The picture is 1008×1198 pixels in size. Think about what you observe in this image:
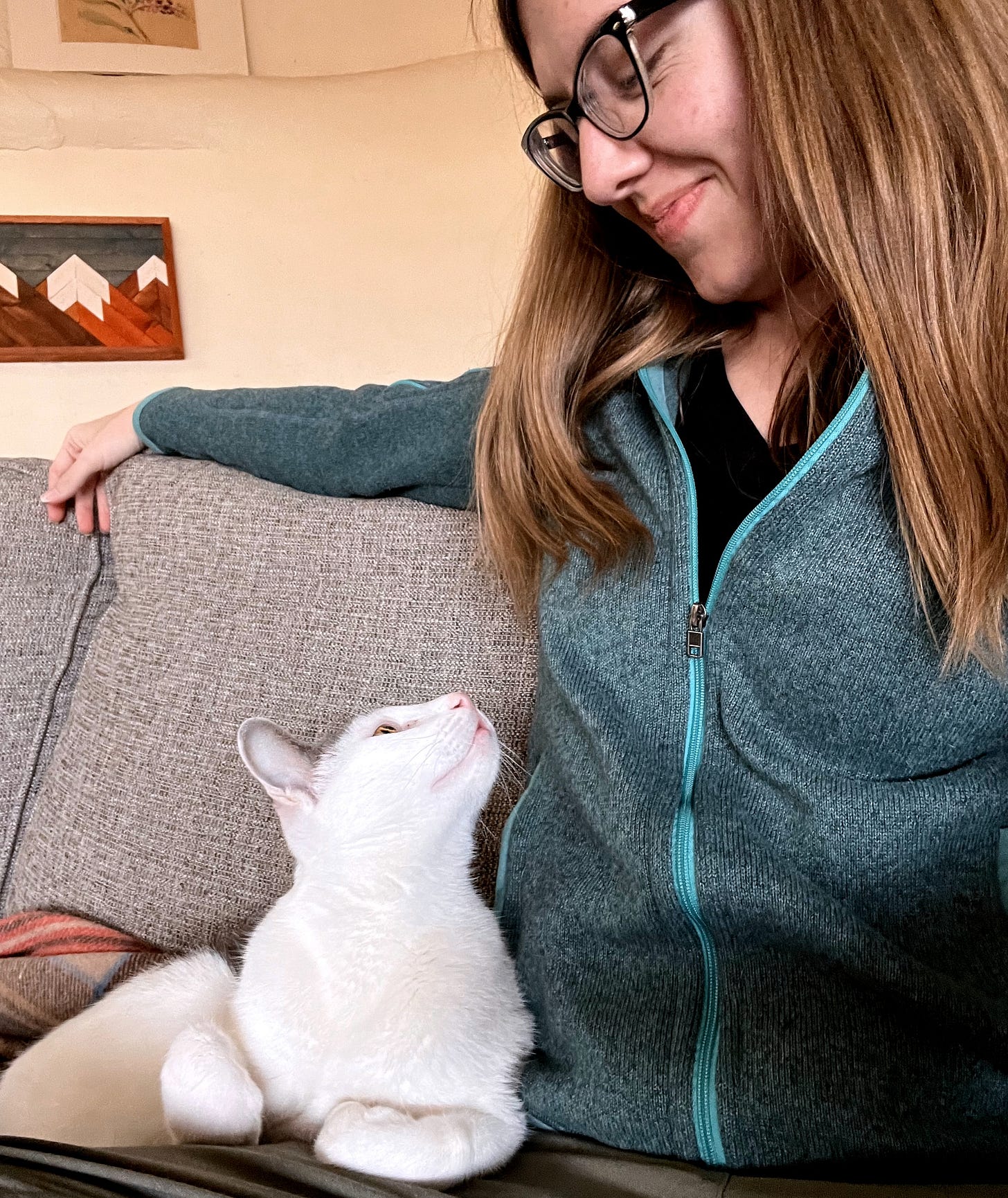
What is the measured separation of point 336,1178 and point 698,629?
18.1 inches

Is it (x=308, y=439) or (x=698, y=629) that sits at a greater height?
(x=308, y=439)

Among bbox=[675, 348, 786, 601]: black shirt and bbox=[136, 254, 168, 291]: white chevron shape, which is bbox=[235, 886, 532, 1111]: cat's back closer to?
bbox=[675, 348, 786, 601]: black shirt

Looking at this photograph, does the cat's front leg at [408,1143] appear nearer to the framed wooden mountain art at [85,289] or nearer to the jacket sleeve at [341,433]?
the jacket sleeve at [341,433]

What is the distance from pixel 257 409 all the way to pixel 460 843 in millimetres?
654

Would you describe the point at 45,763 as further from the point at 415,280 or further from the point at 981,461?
the point at 415,280

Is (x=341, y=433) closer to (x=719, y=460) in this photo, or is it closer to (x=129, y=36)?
(x=719, y=460)

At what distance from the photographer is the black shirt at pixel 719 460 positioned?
2.76 ft

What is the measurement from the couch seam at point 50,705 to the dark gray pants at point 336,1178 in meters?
0.78

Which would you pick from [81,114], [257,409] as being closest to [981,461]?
[257,409]

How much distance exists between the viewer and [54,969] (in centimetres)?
102

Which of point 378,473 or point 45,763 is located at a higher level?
point 378,473

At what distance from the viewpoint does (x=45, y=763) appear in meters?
1.29

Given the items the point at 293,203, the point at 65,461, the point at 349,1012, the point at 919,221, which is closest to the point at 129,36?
the point at 293,203

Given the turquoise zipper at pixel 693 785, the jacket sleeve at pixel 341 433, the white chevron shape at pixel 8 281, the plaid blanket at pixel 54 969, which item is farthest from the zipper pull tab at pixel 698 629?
the white chevron shape at pixel 8 281
